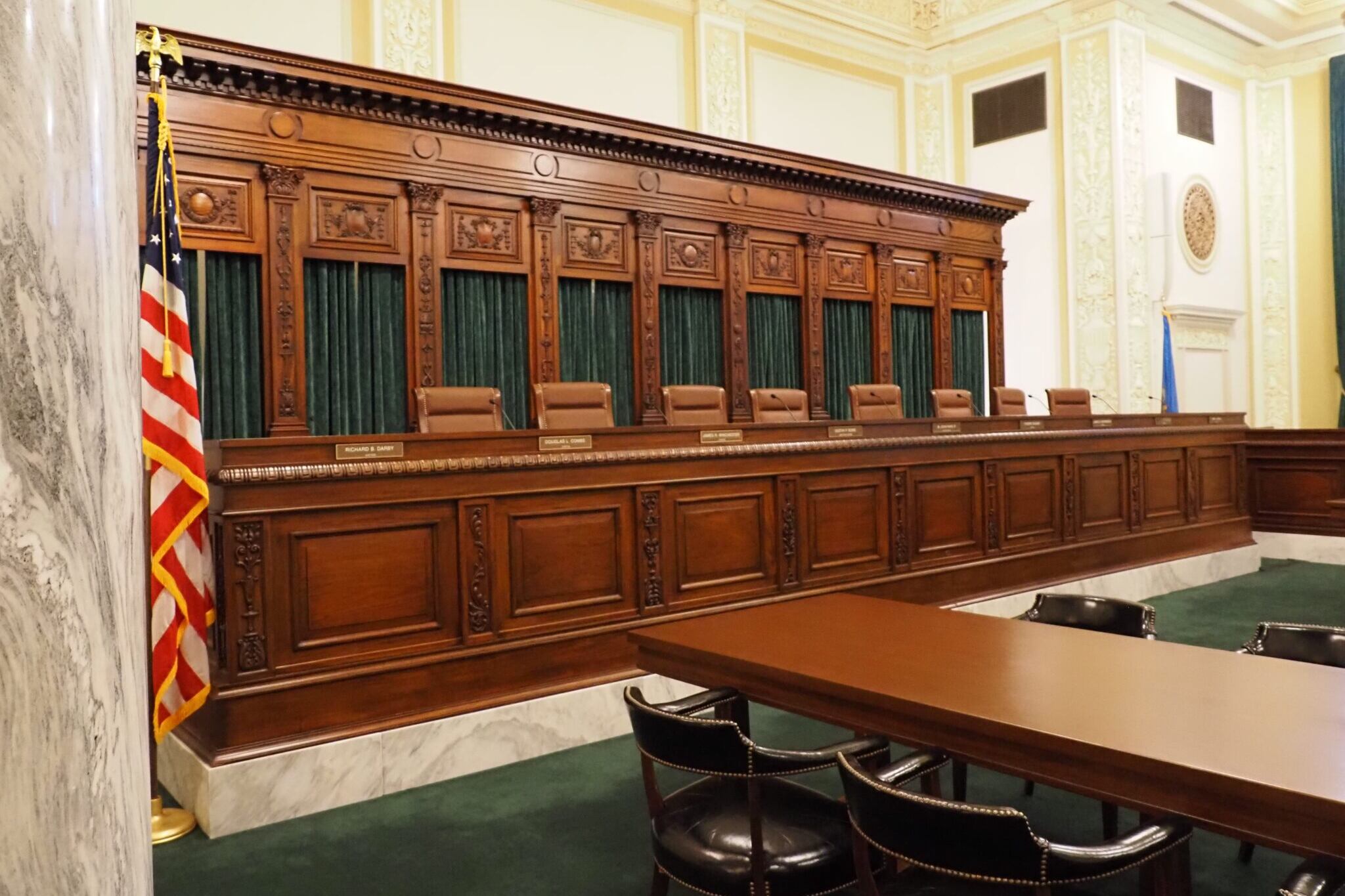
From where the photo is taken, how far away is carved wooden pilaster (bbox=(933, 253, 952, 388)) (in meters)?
8.28

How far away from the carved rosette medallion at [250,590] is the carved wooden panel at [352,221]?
272 cm

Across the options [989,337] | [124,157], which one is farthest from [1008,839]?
[989,337]

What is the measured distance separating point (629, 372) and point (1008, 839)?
5372 mm

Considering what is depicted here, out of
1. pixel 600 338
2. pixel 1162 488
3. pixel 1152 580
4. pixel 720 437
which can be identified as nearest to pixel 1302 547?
pixel 1162 488

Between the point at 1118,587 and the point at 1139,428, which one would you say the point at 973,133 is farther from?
the point at 1118,587

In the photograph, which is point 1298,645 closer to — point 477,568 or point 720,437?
point 720,437

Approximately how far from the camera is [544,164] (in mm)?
6008

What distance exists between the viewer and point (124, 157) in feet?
3.42

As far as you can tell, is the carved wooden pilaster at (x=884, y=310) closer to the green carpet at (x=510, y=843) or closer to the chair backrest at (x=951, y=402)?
the chair backrest at (x=951, y=402)

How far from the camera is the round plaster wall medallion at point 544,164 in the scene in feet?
19.6

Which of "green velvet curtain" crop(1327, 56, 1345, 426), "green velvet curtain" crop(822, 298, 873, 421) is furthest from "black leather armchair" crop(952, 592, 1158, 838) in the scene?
"green velvet curtain" crop(1327, 56, 1345, 426)

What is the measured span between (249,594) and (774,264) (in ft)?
16.5

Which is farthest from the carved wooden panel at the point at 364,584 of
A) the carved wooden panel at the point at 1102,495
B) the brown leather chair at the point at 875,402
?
the carved wooden panel at the point at 1102,495

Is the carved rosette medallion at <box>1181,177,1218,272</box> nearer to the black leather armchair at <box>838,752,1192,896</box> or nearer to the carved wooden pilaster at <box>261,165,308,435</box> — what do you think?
the carved wooden pilaster at <box>261,165,308,435</box>
